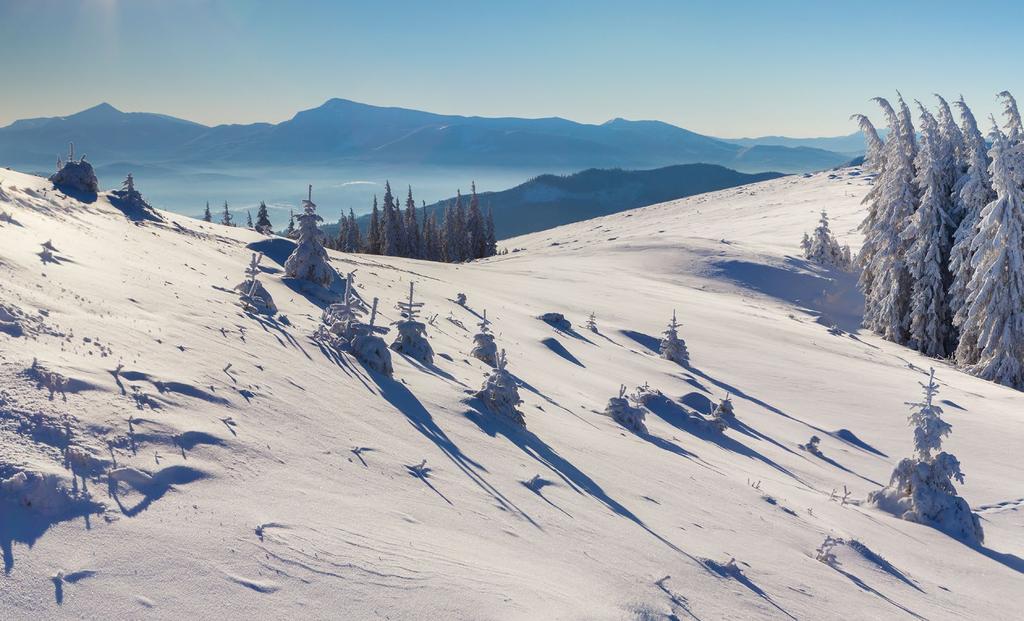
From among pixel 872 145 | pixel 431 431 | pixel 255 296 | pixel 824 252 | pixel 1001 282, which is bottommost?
pixel 431 431

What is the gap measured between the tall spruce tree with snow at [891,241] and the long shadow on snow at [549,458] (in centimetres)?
2909

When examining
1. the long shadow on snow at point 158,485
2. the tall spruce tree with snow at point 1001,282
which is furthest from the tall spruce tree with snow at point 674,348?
the tall spruce tree with snow at point 1001,282

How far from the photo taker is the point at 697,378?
1527cm

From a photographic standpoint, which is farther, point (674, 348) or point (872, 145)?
point (872, 145)

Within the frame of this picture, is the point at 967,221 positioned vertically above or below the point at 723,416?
above

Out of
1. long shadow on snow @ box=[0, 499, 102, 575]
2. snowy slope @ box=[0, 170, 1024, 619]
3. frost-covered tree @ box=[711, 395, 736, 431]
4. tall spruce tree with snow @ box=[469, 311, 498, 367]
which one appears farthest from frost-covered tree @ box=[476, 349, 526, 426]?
long shadow on snow @ box=[0, 499, 102, 575]

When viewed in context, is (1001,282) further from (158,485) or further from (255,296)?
(158,485)

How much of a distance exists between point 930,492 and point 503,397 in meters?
5.77

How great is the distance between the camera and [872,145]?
120ft

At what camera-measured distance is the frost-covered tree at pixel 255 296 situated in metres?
9.61

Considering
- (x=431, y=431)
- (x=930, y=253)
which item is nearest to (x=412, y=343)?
(x=431, y=431)

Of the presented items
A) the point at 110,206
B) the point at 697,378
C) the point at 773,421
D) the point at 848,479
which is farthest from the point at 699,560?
the point at 110,206

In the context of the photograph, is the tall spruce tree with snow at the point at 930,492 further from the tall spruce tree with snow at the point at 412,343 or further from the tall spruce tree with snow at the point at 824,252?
the tall spruce tree with snow at the point at 824,252

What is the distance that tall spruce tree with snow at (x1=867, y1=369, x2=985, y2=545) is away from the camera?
845cm
